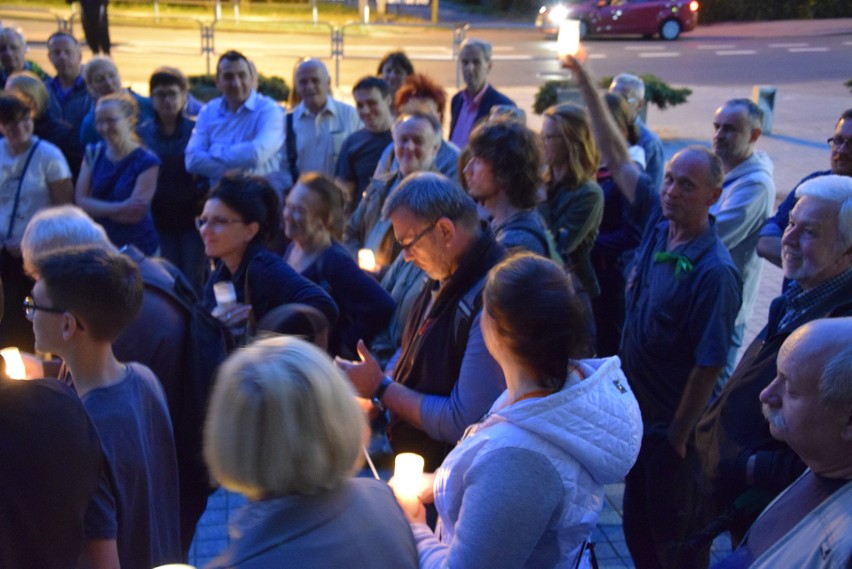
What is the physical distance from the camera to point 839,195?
3055mm

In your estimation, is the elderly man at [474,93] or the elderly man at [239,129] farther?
the elderly man at [474,93]

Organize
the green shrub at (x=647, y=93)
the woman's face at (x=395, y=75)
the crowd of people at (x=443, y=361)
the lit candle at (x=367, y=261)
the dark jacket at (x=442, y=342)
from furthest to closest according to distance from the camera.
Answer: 1. the green shrub at (x=647, y=93)
2. the woman's face at (x=395, y=75)
3. the lit candle at (x=367, y=261)
4. the dark jacket at (x=442, y=342)
5. the crowd of people at (x=443, y=361)

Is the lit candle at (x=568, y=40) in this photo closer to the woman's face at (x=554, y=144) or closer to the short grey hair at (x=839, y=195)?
the woman's face at (x=554, y=144)

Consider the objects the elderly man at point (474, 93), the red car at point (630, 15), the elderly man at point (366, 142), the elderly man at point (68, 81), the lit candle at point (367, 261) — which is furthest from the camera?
the red car at point (630, 15)

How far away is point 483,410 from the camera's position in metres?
2.75

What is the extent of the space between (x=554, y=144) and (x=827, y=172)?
1.42 meters

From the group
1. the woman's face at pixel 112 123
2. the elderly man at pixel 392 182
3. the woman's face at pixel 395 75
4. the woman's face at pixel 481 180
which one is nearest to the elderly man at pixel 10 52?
the woman's face at pixel 112 123

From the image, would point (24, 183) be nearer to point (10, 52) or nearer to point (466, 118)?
point (10, 52)

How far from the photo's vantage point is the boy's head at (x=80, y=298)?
8.11 ft

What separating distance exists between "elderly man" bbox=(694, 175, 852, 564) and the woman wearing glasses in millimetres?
1585

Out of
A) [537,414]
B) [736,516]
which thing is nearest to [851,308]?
[736,516]

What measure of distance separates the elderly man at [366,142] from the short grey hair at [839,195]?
10.9 ft

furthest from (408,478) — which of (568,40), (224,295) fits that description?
(568,40)

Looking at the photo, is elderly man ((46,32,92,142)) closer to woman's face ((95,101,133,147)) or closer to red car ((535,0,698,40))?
woman's face ((95,101,133,147))
